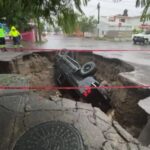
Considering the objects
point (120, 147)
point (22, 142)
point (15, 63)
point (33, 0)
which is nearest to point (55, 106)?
point (22, 142)

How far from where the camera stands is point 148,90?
4938 millimetres

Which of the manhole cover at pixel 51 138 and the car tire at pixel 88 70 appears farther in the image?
the car tire at pixel 88 70

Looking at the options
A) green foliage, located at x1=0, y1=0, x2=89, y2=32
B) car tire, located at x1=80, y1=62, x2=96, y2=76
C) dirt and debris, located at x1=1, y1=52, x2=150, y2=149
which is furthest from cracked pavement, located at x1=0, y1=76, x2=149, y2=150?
car tire, located at x1=80, y1=62, x2=96, y2=76

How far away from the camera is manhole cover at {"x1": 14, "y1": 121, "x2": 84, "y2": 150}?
2861 mm

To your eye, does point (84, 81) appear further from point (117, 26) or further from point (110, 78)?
point (117, 26)

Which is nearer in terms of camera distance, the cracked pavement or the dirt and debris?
the cracked pavement

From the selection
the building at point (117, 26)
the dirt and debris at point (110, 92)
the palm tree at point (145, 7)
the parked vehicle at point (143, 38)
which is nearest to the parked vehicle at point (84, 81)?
→ the dirt and debris at point (110, 92)

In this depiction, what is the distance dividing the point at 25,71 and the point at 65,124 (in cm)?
596

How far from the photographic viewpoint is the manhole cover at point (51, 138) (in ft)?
9.39

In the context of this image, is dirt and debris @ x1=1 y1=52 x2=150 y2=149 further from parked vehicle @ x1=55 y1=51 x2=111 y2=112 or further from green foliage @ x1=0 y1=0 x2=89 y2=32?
green foliage @ x1=0 y1=0 x2=89 y2=32

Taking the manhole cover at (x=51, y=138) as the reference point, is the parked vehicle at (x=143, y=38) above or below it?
below

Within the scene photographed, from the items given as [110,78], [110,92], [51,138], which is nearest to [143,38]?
[110,78]

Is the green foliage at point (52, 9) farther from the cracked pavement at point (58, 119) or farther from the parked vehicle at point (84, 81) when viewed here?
the parked vehicle at point (84, 81)

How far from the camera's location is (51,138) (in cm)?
300
